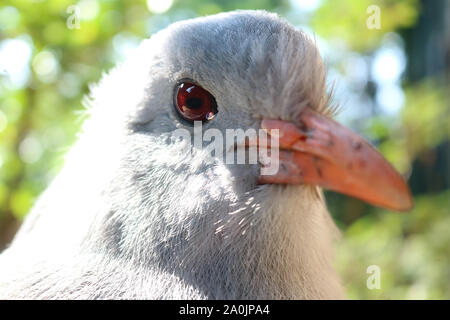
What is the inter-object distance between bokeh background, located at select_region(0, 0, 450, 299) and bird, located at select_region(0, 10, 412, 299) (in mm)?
599

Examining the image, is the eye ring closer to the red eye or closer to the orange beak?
the red eye

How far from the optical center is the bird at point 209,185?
179 cm

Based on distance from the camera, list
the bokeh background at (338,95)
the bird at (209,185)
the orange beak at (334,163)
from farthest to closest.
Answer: the bokeh background at (338,95) → the bird at (209,185) → the orange beak at (334,163)

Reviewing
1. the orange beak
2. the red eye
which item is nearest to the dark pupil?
the red eye

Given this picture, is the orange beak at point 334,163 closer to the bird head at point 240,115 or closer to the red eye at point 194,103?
the bird head at point 240,115

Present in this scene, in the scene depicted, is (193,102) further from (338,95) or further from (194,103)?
(338,95)

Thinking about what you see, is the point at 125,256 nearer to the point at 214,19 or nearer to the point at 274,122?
the point at 274,122

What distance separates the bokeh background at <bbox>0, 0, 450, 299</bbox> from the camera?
3.46 meters

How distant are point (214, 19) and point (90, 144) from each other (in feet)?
2.49

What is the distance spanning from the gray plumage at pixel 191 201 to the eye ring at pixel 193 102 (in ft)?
0.09

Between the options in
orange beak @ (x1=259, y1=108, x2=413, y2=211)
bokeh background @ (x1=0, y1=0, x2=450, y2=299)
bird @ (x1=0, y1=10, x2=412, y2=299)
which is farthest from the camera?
bokeh background @ (x1=0, y1=0, x2=450, y2=299)

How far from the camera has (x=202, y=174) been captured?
1796 millimetres

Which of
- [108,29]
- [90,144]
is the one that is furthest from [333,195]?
[90,144]

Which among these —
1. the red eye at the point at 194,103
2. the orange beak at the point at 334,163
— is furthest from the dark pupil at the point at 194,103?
the orange beak at the point at 334,163
